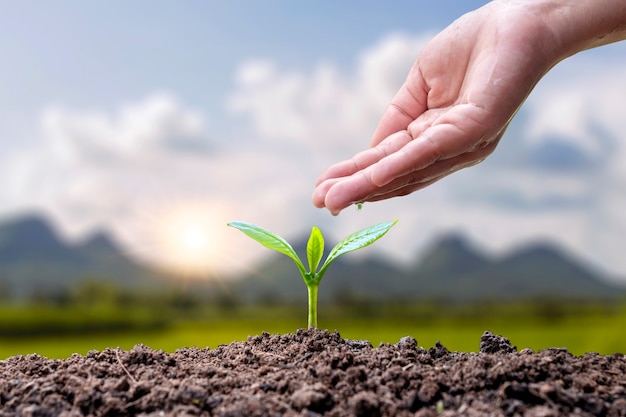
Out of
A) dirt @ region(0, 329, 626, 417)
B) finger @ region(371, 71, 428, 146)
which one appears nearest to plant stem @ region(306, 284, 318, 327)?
dirt @ region(0, 329, 626, 417)

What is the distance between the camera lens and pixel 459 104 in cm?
254

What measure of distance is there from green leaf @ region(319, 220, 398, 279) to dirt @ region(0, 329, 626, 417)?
352 millimetres

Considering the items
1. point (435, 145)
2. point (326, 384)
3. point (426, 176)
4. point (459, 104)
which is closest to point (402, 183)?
point (426, 176)

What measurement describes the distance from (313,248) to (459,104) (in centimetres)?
94

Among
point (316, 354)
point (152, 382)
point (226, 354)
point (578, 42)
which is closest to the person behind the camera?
point (152, 382)

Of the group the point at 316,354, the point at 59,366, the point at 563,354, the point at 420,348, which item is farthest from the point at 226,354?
the point at 563,354

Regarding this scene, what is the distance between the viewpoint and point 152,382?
1.84m

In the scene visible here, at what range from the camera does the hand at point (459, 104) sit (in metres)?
2.33

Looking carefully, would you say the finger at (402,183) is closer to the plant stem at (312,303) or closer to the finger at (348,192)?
the finger at (348,192)

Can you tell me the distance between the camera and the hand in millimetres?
2328

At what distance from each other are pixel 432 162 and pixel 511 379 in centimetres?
95

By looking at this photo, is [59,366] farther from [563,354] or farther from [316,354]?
[563,354]

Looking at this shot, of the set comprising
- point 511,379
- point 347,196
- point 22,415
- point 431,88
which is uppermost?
point 431,88

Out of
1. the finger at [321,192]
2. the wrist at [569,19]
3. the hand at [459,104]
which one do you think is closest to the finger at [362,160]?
the hand at [459,104]
